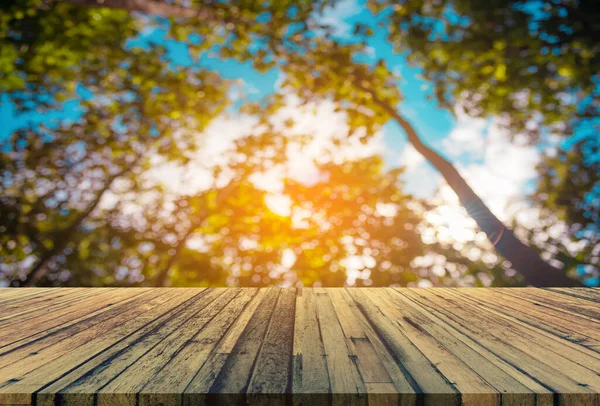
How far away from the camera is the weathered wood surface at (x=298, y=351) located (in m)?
1.83

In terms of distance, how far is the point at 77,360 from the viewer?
7.42ft

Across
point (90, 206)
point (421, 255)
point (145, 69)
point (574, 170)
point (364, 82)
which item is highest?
point (145, 69)

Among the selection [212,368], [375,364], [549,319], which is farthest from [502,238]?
[212,368]

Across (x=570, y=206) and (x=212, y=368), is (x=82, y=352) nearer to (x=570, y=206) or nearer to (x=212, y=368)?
(x=212, y=368)

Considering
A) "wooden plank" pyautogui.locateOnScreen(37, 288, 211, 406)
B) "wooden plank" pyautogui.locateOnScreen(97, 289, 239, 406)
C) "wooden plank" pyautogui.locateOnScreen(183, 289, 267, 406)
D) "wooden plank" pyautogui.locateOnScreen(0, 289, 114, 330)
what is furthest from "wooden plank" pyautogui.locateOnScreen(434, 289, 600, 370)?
"wooden plank" pyautogui.locateOnScreen(0, 289, 114, 330)

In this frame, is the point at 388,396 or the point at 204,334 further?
the point at 204,334

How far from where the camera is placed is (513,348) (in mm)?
2570

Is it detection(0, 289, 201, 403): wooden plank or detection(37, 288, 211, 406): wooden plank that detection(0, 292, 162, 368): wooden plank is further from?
detection(37, 288, 211, 406): wooden plank

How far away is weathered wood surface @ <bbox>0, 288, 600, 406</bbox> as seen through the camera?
1830 millimetres

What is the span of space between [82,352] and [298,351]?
1.34 metres

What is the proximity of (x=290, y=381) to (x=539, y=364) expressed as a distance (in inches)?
58.4

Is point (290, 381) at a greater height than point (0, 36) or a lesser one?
lesser

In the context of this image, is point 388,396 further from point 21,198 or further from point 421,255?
point 21,198

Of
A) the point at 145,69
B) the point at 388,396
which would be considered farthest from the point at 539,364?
the point at 145,69
